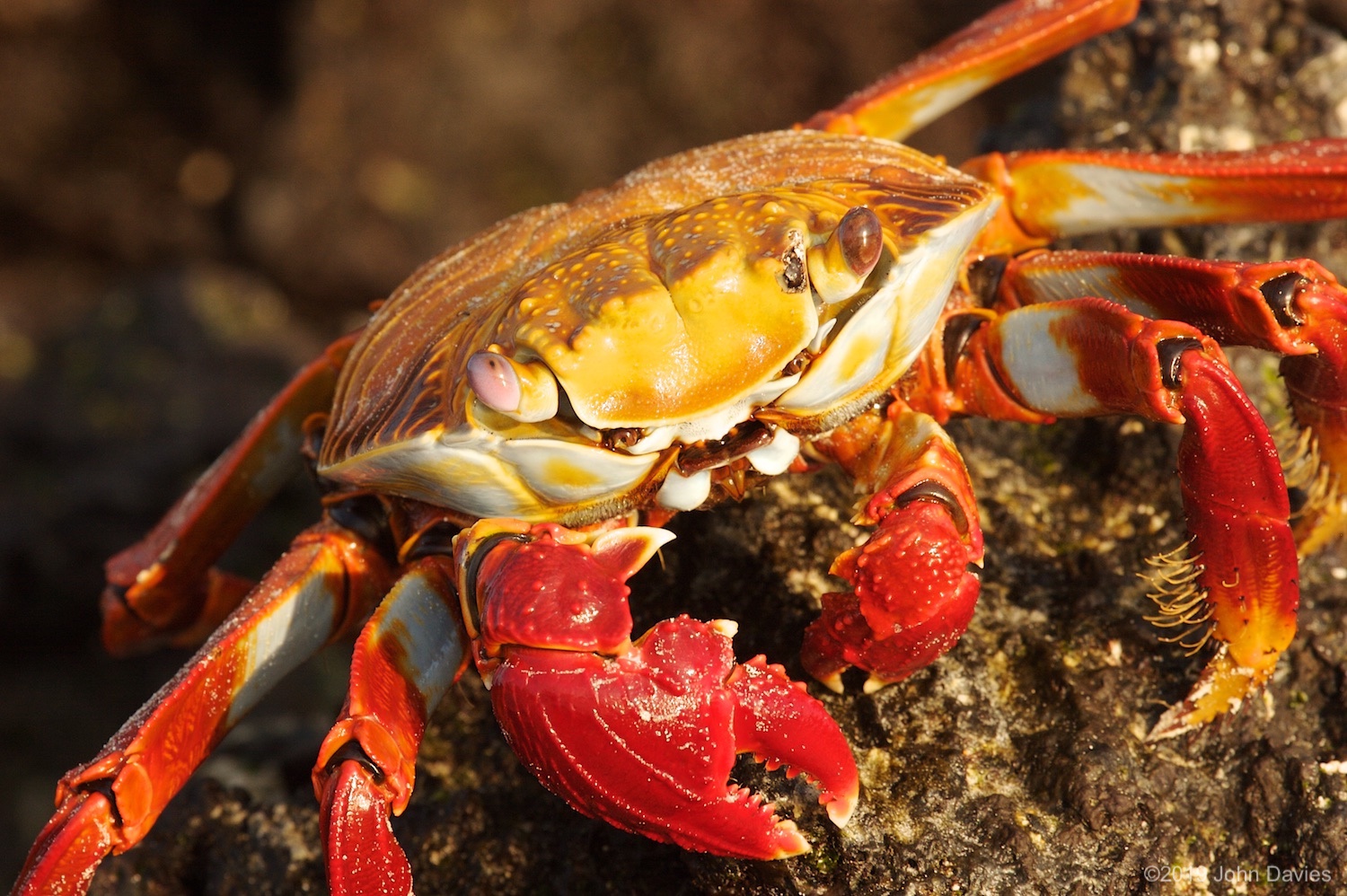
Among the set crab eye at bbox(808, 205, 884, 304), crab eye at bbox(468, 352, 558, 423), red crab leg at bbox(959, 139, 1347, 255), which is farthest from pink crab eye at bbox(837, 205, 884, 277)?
red crab leg at bbox(959, 139, 1347, 255)

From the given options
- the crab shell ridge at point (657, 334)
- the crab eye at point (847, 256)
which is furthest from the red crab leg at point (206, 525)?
the crab eye at point (847, 256)

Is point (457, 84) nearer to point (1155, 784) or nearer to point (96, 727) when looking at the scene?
point (96, 727)

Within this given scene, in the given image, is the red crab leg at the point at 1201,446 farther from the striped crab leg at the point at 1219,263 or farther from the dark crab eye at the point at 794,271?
the dark crab eye at the point at 794,271

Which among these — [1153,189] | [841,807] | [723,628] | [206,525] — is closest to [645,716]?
[723,628]

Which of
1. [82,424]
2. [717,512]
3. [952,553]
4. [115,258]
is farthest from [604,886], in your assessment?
[115,258]

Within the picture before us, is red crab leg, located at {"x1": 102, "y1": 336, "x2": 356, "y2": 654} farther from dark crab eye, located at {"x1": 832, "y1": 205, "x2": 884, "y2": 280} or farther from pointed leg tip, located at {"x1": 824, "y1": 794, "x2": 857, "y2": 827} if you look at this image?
pointed leg tip, located at {"x1": 824, "y1": 794, "x2": 857, "y2": 827}

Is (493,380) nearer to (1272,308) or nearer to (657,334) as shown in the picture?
(657,334)
